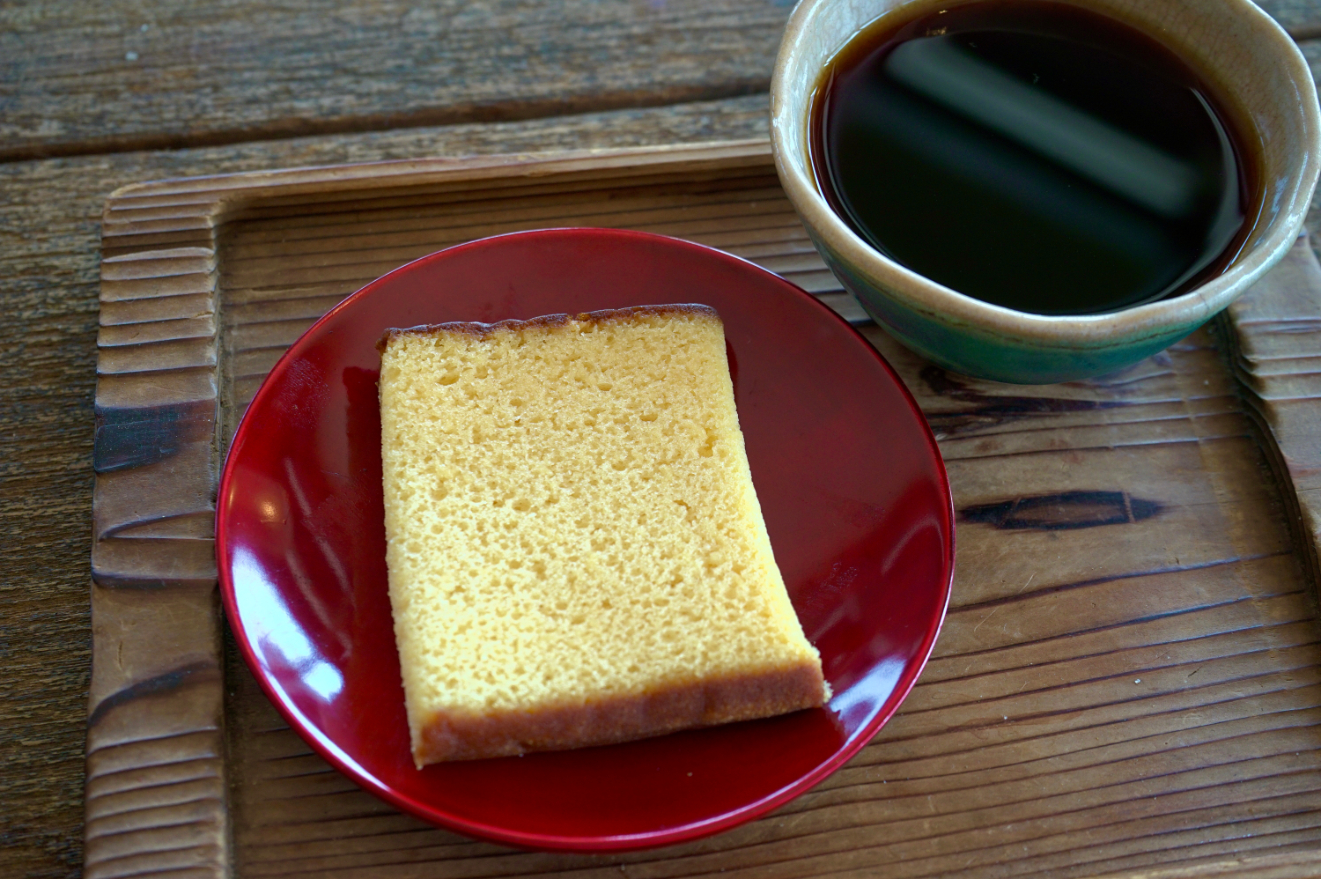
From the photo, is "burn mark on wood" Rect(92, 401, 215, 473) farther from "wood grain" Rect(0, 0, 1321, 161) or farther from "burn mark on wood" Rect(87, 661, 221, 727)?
"wood grain" Rect(0, 0, 1321, 161)

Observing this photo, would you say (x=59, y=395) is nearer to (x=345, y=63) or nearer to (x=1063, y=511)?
(x=345, y=63)

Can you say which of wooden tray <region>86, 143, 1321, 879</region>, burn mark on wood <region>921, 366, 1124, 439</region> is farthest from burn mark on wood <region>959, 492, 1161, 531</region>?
burn mark on wood <region>921, 366, 1124, 439</region>

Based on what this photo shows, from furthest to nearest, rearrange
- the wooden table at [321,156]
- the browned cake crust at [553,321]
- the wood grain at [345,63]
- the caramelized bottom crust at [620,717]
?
the wood grain at [345,63]
the browned cake crust at [553,321]
the wooden table at [321,156]
the caramelized bottom crust at [620,717]

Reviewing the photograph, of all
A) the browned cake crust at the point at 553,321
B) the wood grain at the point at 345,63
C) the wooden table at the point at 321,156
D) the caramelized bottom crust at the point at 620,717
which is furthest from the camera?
the wood grain at the point at 345,63

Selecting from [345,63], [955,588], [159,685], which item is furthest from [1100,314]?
[345,63]

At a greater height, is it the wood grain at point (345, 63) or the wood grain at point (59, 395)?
the wood grain at point (345, 63)

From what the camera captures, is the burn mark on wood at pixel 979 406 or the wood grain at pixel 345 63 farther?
the wood grain at pixel 345 63

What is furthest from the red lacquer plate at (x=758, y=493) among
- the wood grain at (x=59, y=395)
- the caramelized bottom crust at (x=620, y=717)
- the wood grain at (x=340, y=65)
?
the wood grain at (x=340, y=65)

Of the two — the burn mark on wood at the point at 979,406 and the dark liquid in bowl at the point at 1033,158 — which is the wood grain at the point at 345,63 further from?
the burn mark on wood at the point at 979,406
